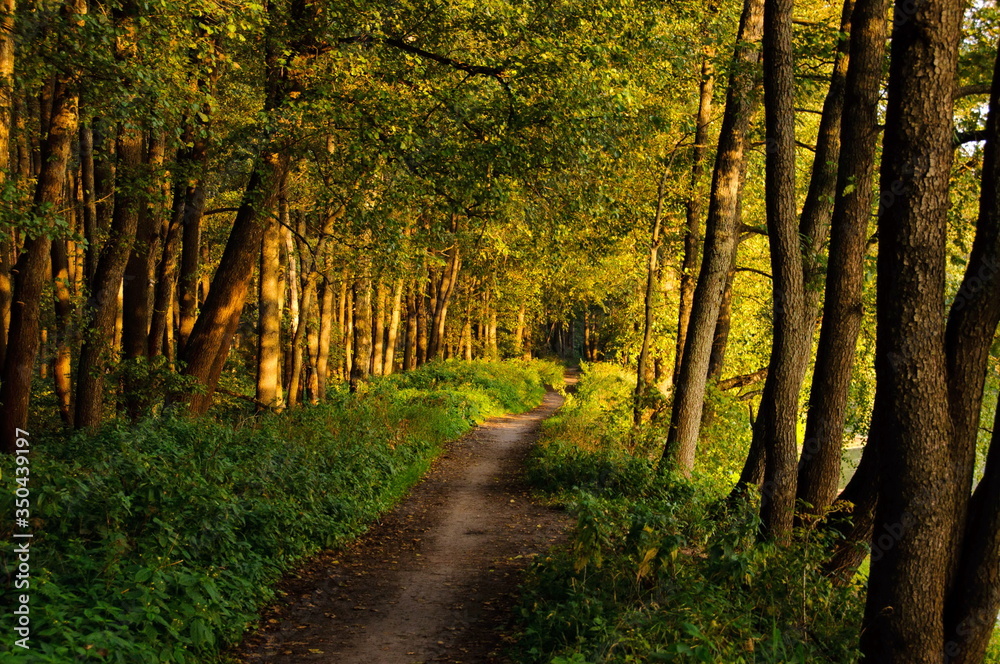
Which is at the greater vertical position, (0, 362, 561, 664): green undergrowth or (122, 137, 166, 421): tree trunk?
(122, 137, 166, 421): tree trunk

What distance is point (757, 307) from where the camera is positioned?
23.2 metres

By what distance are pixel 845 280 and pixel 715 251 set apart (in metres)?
3.72

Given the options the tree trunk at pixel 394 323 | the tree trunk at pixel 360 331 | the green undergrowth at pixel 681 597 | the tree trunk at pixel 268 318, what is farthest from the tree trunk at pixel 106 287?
the tree trunk at pixel 360 331

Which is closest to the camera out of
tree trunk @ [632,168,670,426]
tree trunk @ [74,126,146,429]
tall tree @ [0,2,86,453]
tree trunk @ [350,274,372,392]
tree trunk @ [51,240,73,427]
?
tall tree @ [0,2,86,453]

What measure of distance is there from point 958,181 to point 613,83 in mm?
5092

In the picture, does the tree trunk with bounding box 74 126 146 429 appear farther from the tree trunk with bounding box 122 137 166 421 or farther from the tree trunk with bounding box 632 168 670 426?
the tree trunk with bounding box 632 168 670 426

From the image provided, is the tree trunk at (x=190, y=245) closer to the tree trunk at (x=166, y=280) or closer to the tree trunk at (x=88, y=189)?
the tree trunk at (x=166, y=280)

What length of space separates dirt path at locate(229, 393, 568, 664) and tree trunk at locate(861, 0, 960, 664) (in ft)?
10.4

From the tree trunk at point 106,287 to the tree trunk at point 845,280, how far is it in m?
9.54

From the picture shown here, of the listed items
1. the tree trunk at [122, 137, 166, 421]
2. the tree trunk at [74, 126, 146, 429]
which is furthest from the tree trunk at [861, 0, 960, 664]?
the tree trunk at [122, 137, 166, 421]

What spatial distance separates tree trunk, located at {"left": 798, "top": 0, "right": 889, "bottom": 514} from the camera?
322 inches

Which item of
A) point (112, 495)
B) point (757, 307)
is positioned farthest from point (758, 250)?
point (112, 495)

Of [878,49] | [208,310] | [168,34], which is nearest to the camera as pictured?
[878,49]

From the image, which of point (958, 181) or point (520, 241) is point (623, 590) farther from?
point (520, 241)
